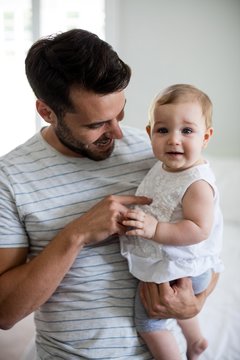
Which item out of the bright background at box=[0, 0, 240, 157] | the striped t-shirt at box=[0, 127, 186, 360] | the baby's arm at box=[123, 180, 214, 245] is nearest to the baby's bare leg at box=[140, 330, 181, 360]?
the striped t-shirt at box=[0, 127, 186, 360]

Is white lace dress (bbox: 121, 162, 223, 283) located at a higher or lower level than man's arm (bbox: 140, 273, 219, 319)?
higher

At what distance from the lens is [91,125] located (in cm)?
105

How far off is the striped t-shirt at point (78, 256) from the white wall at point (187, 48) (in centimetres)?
157

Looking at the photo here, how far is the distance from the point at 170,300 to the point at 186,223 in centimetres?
19

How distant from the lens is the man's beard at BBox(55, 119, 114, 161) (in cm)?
109

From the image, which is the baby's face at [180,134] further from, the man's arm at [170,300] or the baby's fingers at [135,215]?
the man's arm at [170,300]

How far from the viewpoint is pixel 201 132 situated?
100 centimetres

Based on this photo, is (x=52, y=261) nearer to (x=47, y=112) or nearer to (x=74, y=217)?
(x=74, y=217)

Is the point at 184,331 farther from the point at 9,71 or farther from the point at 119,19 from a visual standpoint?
the point at 9,71

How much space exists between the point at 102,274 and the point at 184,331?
0.95ft

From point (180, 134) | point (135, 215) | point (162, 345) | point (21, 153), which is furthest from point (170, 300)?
point (21, 153)

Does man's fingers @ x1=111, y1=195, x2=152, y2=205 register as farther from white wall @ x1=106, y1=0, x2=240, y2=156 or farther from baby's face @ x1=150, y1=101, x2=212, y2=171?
white wall @ x1=106, y1=0, x2=240, y2=156

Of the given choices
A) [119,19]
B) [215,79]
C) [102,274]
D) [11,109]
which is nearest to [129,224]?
[102,274]

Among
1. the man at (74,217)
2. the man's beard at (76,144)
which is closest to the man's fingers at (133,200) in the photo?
the man at (74,217)
